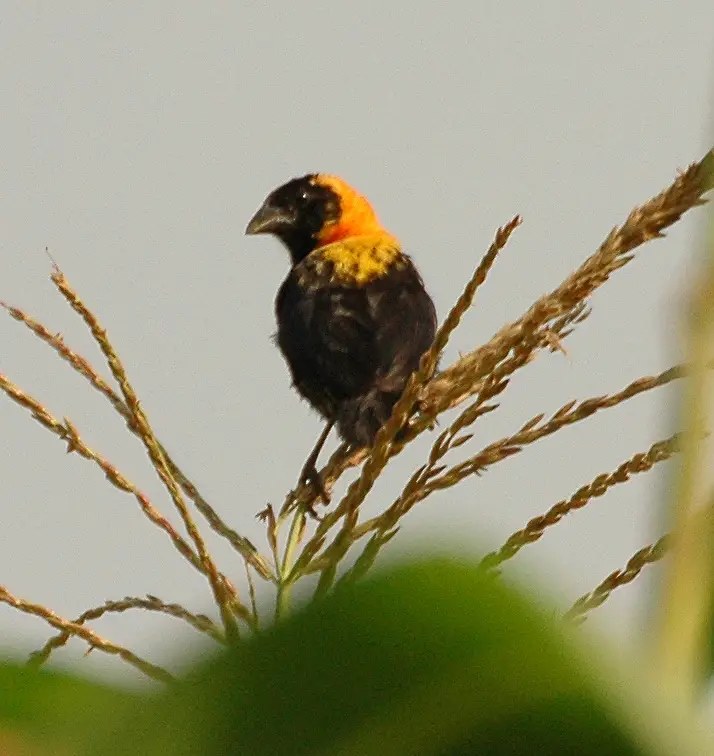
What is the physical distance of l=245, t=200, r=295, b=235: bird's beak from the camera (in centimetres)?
618

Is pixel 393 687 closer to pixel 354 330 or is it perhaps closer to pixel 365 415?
pixel 365 415

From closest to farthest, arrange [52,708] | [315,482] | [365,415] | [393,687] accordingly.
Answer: [393,687], [52,708], [315,482], [365,415]

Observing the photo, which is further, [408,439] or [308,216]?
[308,216]

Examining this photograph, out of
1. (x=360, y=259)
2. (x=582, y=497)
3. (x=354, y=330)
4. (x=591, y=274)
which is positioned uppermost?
(x=360, y=259)

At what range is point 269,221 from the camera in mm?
6223

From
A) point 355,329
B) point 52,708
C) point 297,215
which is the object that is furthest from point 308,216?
point 52,708

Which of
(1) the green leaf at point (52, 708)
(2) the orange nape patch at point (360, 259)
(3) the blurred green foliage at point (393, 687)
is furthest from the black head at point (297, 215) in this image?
(3) the blurred green foliage at point (393, 687)

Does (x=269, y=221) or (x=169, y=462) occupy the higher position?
(x=269, y=221)

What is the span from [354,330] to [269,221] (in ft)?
6.32


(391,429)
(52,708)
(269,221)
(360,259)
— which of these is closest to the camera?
(52,708)

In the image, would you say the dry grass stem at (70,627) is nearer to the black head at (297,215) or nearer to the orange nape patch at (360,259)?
the orange nape patch at (360,259)

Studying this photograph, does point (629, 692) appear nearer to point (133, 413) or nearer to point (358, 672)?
point (358, 672)

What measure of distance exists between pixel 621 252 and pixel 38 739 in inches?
70.8

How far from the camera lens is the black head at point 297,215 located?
6.25m
